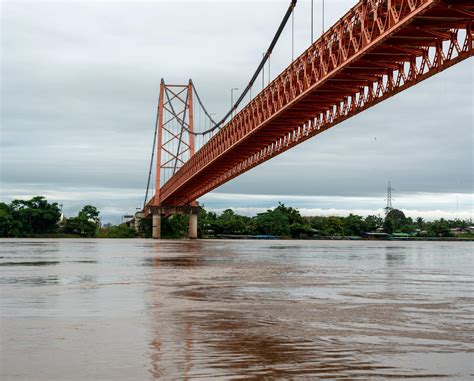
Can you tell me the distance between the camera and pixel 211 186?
73.5 metres

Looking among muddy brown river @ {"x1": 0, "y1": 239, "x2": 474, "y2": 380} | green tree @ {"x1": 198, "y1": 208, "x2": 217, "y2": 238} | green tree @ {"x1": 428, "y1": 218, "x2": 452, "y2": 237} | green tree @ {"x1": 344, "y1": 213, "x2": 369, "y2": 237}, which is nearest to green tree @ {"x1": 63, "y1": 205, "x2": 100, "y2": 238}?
green tree @ {"x1": 198, "y1": 208, "x2": 217, "y2": 238}

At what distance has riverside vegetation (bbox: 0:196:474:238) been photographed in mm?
113062

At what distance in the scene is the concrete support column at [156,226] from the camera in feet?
319

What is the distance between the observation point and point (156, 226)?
10025 centimetres

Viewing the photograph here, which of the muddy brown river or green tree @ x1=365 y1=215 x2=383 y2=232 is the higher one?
green tree @ x1=365 y1=215 x2=383 y2=232

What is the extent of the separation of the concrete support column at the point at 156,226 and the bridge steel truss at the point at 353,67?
45.7 m

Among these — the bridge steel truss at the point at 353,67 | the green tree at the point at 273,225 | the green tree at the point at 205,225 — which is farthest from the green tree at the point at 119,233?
the bridge steel truss at the point at 353,67

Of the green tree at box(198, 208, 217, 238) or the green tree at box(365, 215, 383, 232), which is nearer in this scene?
the green tree at box(198, 208, 217, 238)

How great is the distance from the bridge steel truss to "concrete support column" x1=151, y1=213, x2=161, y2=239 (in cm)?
4570

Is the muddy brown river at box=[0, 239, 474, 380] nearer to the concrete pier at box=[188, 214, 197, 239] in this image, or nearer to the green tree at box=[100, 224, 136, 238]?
the concrete pier at box=[188, 214, 197, 239]

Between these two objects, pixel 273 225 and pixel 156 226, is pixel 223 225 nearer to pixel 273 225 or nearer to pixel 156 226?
pixel 273 225

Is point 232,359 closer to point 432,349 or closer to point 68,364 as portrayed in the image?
point 68,364

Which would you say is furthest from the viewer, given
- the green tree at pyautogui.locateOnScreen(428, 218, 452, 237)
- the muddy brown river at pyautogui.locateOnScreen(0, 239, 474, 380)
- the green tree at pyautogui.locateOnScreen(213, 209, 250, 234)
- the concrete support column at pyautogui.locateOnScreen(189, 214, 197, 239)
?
the green tree at pyautogui.locateOnScreen(428, 218, 452, 237)

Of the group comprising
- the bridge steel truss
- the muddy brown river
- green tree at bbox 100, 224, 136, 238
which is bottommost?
the muddy brown river
